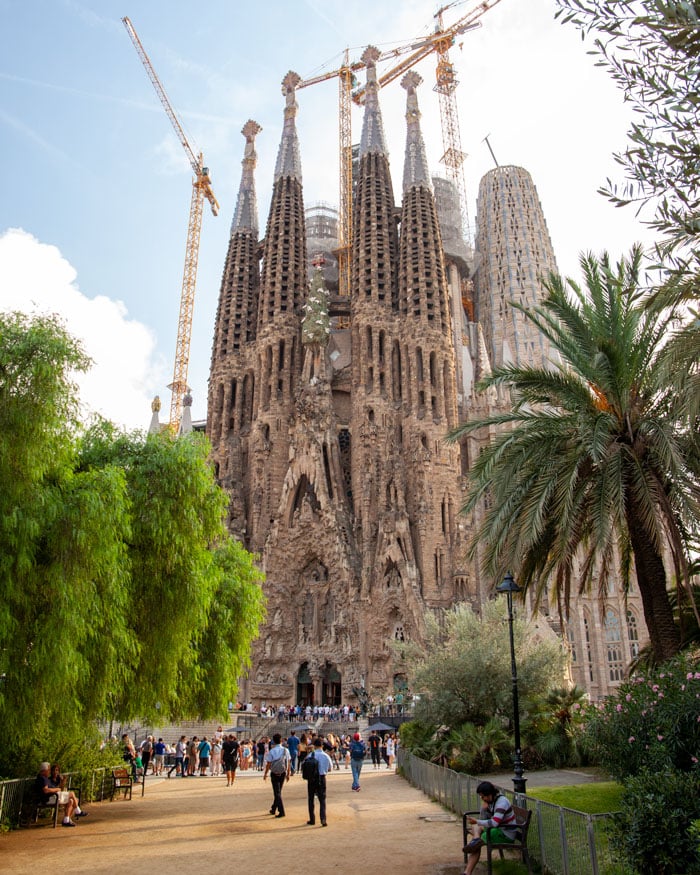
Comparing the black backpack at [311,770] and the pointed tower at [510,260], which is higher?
the pointed tower at [510,260]

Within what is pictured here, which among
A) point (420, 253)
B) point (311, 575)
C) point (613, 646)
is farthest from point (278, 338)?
point (613, 646)

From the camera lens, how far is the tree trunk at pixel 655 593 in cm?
1303

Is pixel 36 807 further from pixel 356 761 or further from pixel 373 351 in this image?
pixel 373 351

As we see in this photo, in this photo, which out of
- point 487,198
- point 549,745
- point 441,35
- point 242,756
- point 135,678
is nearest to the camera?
point 135,678

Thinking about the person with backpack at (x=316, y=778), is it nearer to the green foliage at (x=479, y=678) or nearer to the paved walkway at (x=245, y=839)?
the paved walkway at (x=245, y=839)

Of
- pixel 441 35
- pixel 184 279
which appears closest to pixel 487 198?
pixel 441 35

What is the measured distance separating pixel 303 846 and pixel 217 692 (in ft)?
22.7

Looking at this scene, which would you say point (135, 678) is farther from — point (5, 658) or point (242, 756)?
point (242, 756)

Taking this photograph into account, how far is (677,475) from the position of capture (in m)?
12.4

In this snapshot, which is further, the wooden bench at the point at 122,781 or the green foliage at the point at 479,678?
the green foliage at the point at 479,678

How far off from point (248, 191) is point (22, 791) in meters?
56.4

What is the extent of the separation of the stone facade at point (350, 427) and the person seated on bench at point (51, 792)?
1157 inches

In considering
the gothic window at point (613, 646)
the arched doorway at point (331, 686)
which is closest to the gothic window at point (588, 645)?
the gothic window at point (613, 646)

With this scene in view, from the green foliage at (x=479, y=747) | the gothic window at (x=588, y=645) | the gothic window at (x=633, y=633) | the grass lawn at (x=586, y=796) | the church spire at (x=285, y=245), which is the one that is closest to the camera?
the grass lawn at (x=586, y=796)
